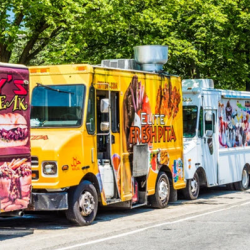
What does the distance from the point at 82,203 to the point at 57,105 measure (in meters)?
1.85

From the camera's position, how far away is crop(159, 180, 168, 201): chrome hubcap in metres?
15.9

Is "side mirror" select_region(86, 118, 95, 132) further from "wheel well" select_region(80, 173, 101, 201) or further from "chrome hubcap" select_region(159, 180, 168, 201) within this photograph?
"chrome hubcap" select_region(159, 180, 168, 201)

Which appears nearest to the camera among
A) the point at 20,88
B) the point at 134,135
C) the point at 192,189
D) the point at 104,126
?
the point at 20,88

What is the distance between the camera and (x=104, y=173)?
44.3 feet

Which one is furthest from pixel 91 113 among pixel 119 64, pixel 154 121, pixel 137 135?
pixel 119 64

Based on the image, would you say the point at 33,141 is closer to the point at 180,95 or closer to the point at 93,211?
the point at 93,211

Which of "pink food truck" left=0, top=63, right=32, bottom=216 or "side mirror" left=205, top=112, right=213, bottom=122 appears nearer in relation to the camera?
"pink food truck" left=0, top=63, right=32, bottom=216

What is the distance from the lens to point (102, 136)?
13875 millimetres

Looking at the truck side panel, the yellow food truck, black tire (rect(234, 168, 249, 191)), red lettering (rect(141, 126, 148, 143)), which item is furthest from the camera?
black tire (rect(234, 168, 249, 191))

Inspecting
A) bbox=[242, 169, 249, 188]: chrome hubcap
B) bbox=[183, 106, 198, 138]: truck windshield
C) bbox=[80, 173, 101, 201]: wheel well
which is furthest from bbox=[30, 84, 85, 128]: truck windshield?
bbox=[242, 169, 249, 188]: chrome hubcap

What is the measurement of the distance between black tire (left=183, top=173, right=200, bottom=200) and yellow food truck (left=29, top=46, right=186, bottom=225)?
4.71ft

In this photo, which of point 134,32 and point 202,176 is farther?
point 134,32

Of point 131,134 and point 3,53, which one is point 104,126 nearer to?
point 131,134

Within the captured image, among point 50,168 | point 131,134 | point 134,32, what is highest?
point 134,32
